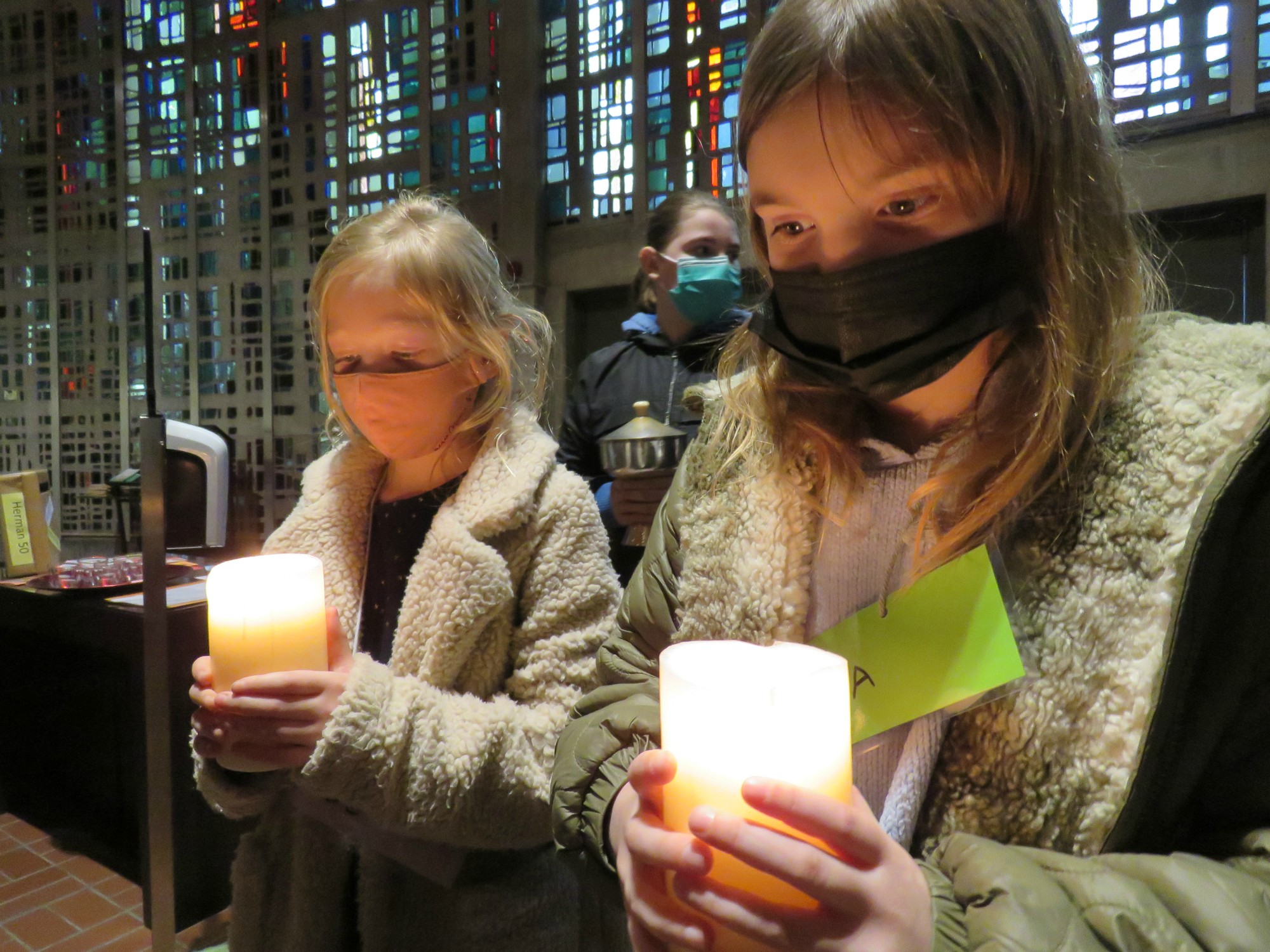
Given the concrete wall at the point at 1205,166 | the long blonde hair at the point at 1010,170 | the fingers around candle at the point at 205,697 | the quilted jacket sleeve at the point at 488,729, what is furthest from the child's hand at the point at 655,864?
the concrete wall at the point at 1205,166

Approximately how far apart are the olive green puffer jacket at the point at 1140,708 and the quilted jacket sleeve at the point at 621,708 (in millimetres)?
57

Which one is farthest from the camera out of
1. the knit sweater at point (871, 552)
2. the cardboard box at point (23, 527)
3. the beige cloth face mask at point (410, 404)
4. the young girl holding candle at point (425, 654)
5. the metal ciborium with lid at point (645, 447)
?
the cardboard box at point (23, 527)

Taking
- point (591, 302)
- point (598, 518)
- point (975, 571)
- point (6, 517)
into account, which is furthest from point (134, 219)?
point (975, 571)

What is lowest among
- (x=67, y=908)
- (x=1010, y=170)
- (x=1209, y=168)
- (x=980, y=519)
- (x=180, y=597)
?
(x=67, y=908)

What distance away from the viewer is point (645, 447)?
142 cm

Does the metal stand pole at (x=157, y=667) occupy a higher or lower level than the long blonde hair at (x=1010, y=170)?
lower

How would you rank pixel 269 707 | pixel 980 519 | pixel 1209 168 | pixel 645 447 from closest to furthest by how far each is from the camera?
pixel 980 519, pixel 269 707, pixel 645 447, pixel 1209 168

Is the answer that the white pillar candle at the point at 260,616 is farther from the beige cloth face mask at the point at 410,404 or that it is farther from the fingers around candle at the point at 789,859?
the fingers around candle at the point at 789,859

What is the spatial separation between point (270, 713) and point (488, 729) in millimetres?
281

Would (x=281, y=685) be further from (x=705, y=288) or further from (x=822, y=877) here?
(x=705, y=288)

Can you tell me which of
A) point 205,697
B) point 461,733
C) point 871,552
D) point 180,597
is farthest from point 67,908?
point 871,552

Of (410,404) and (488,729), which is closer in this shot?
(488,729)

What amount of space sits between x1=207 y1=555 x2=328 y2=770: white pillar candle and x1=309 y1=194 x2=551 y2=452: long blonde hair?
42 centimetres

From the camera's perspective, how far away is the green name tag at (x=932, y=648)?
65cm
